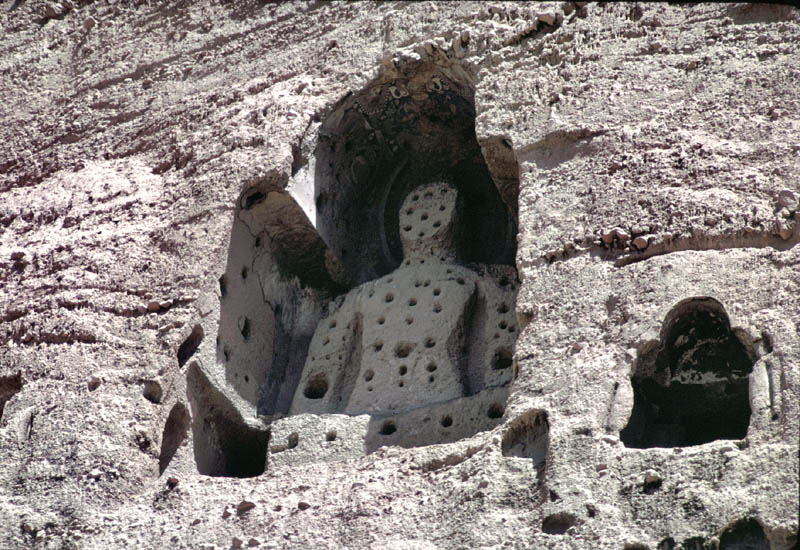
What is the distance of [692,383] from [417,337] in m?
1.10

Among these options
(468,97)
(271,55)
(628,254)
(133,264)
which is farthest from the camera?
(271,55)

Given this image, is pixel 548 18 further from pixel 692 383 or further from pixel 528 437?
pixel 528 437

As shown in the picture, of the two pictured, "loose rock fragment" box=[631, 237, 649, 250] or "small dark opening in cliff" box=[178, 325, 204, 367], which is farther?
"small dark opening in cliff" box=[178, 325, 204, 367]

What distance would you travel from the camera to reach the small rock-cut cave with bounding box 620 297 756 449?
3.92m

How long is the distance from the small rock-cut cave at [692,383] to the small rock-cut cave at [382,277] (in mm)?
590

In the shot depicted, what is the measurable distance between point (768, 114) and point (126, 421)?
2207 millimetres

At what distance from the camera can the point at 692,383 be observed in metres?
4.00

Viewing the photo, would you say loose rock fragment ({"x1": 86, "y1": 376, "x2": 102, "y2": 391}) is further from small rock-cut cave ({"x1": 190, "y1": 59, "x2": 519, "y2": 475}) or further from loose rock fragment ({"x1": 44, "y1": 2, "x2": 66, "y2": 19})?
loose rock fragment ({"x1": 44, "y1": 2, "x2": 66, "y2": 19})

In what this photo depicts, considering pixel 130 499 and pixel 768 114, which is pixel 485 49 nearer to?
pixel 768 114

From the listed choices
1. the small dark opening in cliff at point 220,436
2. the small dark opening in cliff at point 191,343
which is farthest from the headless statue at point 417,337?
the small dark opening in cliff at point 191,343

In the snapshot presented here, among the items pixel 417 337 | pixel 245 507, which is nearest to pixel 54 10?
pixel 417 337

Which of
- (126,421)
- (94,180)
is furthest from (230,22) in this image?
(126,421)

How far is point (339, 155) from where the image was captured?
5285mm

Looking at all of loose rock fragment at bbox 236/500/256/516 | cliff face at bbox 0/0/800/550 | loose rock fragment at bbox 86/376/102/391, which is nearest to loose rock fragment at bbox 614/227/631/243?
cliff face at bbox 0/0/800/550
